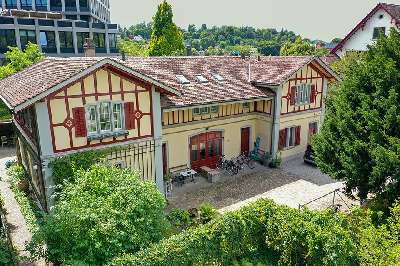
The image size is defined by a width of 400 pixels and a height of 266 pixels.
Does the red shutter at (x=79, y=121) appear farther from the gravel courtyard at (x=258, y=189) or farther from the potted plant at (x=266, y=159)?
the potted plant at (x=266, y=159)

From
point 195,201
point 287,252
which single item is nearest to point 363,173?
point 287,252

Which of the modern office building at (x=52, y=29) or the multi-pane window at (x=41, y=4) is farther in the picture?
the multi-pane window at (x=41, y=4)

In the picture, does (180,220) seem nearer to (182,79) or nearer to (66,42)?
(182,79)

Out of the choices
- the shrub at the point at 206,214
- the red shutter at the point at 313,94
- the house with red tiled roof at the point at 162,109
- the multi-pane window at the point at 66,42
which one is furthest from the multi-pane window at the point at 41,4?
the shrub at the point at 206,214

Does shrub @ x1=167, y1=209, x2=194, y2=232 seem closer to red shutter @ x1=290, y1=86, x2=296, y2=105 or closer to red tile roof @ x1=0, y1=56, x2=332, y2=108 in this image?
red tile roof @ x1=0, y1=56, x2=332, y2=108

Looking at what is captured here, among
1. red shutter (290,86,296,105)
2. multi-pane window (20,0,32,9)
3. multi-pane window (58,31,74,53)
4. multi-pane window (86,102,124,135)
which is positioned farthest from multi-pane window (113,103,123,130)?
multi-pane window (20,0,32,9)

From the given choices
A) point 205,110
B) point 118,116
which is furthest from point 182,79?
point 118,116
